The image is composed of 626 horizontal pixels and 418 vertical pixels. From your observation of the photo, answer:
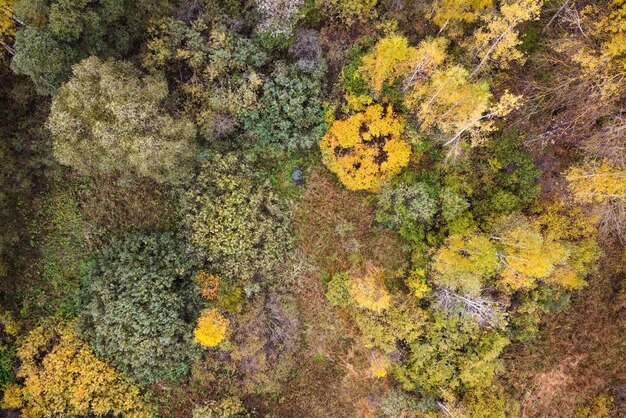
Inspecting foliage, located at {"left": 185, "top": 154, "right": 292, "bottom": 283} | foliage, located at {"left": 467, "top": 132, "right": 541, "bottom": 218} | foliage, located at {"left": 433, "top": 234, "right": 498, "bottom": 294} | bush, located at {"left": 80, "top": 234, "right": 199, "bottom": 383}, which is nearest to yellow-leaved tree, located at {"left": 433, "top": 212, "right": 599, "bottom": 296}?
foliage, located at {"left": 433, "top": 234, "right": 498, "bottom": 294}

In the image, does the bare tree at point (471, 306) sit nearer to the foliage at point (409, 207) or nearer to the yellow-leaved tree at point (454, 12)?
the foliage at point (409, 207)

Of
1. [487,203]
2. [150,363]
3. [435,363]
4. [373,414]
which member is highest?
[487,203]

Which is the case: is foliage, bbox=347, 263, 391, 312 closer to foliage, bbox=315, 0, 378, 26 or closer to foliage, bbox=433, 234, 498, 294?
foliage, bbox=433, 234, 498, 294

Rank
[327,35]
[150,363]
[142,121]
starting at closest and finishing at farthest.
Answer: [142,121] → [150,363] → [327,35]

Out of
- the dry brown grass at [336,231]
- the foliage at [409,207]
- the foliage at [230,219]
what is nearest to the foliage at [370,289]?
the dry brown grass at [336,231]

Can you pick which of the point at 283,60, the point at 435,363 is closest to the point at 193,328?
the point at 435,363

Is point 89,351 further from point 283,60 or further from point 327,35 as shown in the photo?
point 327,35

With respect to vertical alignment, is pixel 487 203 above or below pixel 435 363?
above

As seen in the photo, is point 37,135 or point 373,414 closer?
point 37,135
